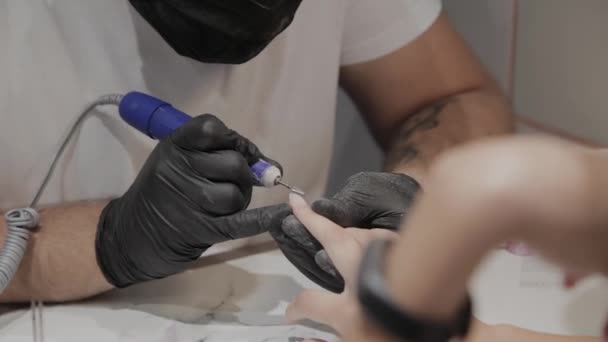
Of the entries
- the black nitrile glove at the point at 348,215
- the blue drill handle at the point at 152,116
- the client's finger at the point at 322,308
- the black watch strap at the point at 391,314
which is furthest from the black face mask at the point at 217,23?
the black watch strap at the point at 391,314

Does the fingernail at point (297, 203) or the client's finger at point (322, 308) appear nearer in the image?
the client's finger at point (322, 308)

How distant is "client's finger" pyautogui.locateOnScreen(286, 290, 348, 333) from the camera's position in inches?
16.6

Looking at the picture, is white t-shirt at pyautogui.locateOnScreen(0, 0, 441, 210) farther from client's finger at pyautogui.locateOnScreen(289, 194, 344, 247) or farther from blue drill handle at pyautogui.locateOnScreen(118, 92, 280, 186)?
client's finger at pyautogui.locateOnScreen(289, 194, 344, 247)

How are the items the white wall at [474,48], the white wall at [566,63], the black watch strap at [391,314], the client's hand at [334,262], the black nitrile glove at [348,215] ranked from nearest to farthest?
1. the black watch strap at [391,314]
2. the client's hand at [334,262]
3. the black nitrile glove at [348,215]
4. the white wall at [566,63]
5. the white wall at [474,48]

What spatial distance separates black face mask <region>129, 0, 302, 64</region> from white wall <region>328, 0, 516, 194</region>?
28 centimetres


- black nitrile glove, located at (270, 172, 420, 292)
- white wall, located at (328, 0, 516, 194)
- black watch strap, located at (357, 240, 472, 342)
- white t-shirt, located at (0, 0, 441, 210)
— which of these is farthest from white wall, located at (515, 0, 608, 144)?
black watch strap, located at (357, 240, 472, 342)

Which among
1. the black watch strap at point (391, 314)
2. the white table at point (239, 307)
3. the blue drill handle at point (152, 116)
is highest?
the black watch strap at point (391, 314)

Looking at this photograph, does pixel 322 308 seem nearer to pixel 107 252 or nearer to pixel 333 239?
pixel 333 239

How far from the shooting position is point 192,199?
23.7 inches

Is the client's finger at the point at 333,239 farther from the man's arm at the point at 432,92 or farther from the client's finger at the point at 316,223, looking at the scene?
the man's arm at the point at 432,92

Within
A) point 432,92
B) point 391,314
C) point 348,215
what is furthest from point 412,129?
point 391,314

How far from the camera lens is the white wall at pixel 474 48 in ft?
3.30

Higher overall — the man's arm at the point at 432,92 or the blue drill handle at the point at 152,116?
the blue drill handle at the point at 152,116

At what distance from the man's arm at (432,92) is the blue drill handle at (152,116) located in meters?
0.35
